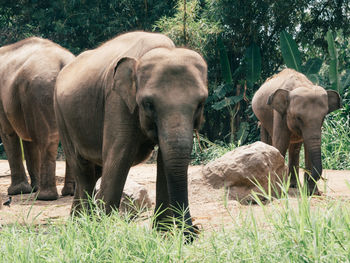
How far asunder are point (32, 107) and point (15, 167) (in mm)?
1244

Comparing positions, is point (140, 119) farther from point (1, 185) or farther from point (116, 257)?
point (1, 185)

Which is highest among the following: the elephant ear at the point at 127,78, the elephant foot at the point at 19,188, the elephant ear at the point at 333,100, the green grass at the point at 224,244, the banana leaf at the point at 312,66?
the elephant ear at the point at 127,78

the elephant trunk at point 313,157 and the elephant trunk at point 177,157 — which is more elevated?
the elephant trunk at point 177,157

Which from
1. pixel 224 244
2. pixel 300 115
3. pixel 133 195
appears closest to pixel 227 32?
pixel 300 115

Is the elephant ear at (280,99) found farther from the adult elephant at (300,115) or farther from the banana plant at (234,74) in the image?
the banana plant at (234,74)

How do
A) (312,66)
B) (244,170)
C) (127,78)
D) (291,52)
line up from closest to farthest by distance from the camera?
1. (127,78)
2. (244,170)
3. (291,52)
4. (312,66)

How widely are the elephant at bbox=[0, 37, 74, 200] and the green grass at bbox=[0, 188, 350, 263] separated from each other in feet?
11.1

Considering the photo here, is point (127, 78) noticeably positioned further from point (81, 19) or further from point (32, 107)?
point (81, 19)

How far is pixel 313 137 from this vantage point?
23.1 feet

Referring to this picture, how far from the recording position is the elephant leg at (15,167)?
769cm

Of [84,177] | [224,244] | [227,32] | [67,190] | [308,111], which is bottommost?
[67,190]

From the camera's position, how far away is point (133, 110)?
12.9ft

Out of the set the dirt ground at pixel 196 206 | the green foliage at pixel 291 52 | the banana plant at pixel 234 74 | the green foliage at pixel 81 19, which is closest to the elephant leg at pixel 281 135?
the dirt ground at pixel 196 206

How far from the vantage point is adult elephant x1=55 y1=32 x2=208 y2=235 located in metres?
3.61
